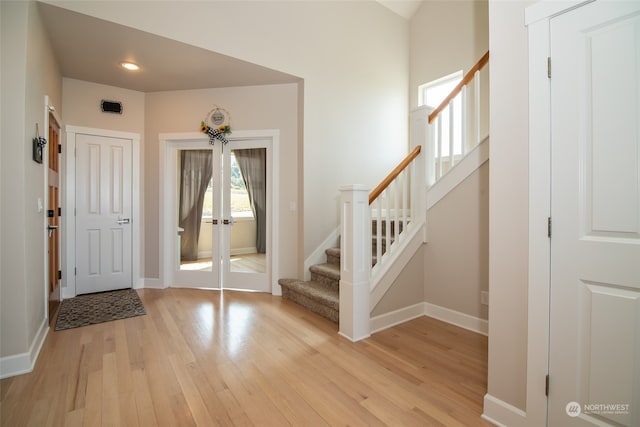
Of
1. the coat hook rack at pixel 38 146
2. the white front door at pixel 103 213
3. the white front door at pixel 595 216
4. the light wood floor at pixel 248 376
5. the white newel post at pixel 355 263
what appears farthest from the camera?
the white front door at pixel 103 213

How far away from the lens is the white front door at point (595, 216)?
122 cm

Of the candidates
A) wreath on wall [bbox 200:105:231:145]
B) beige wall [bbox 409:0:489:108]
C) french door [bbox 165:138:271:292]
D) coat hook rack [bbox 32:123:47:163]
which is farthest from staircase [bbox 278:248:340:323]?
beige wall [bbox 409:0:489:108]

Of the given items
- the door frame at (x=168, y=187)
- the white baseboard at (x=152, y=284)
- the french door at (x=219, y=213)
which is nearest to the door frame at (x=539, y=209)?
the door frame at (x=168, y=187)

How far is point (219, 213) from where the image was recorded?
13.6 ft

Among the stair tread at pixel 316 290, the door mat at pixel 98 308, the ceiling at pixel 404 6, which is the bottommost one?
the door mat at pixel 98 308

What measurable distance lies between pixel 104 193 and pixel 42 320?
1.89 metres

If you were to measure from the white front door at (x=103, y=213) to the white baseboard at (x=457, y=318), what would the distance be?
13.0ft

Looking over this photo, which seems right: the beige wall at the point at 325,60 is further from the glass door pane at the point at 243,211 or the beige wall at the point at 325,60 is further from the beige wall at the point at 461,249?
the beige wall at the point at 461,249

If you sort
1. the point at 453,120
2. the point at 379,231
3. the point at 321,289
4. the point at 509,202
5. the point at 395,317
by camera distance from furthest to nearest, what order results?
the point at 321,289 < the point at 453,120 < the point at 395,317 < the point at 379,231 < the point at 509,202

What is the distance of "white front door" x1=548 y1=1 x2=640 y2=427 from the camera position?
1222mm

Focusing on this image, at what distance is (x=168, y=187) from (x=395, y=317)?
346 centimetres

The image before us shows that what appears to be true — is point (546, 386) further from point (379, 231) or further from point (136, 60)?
point (136, 60)

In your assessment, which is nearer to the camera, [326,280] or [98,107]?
[326,280]

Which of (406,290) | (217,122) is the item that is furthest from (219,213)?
(406,290)
